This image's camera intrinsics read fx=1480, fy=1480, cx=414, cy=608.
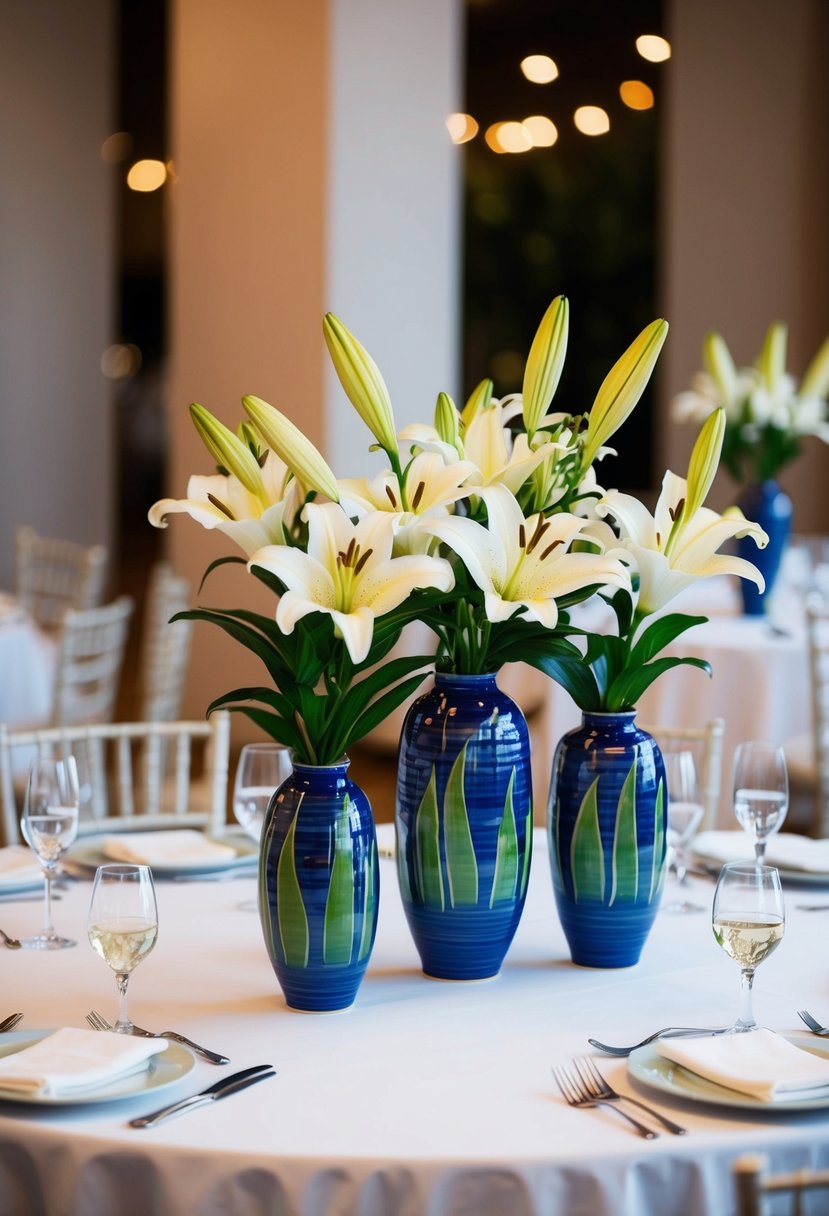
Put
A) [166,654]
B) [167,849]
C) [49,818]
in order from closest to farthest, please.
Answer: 1. [49,818]
2. [167,849]
3. [166,654]

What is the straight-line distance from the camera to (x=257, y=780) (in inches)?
80.7

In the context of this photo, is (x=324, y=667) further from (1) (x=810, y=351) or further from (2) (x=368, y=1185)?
(1) (x=810, y=351)

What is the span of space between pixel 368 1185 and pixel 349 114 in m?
5.51

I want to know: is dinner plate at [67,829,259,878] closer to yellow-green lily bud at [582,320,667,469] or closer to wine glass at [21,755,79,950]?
wine glass at [21,755,79,950]

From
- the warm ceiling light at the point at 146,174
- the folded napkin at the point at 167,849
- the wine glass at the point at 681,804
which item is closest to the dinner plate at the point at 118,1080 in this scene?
the folded napkin at the point at 167,849

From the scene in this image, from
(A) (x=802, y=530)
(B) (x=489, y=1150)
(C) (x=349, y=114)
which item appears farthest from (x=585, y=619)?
(A) (x=802, y=530)

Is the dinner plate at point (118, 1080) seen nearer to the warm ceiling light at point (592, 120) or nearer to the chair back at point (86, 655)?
the chair back at point (86, 655)

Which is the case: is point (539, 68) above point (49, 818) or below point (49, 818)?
above

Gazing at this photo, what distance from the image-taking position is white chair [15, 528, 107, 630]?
19.3 feet

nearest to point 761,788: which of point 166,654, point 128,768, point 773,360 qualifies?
point 128,768

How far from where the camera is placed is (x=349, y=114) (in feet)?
20.0

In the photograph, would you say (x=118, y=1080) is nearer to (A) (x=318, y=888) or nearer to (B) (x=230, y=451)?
(A) (x=318, y=888)

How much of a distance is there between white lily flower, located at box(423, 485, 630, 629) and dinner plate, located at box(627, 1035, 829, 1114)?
44cm

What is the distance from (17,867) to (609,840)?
91cm
